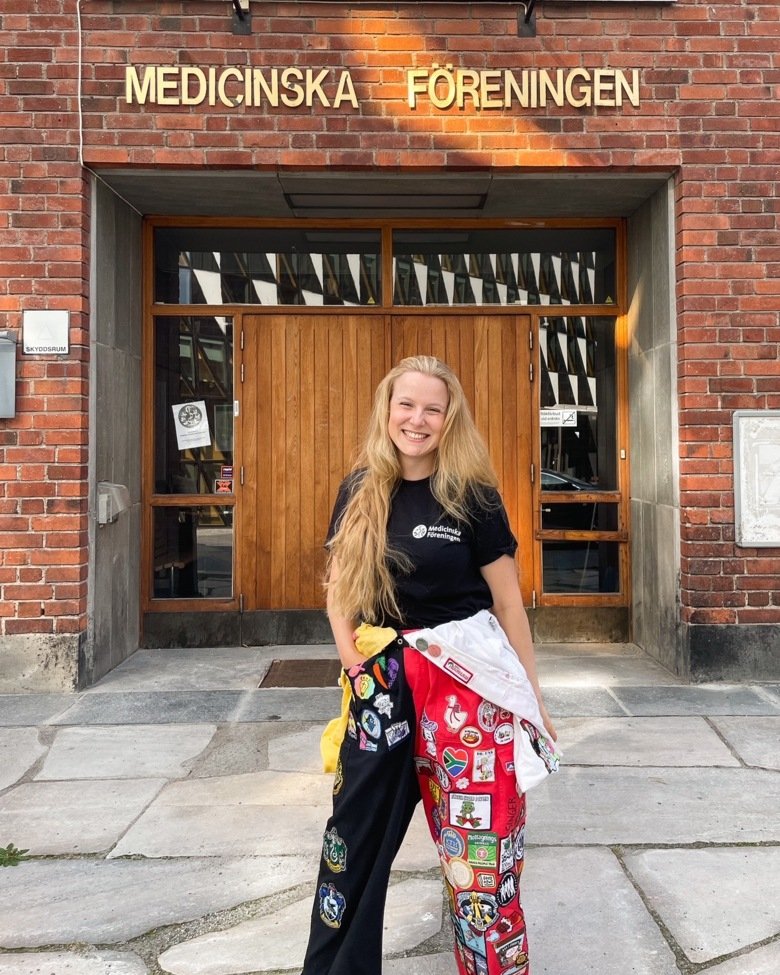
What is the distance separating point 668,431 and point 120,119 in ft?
14.4

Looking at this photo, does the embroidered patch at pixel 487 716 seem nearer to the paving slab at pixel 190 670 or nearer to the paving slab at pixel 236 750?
the paving slab at pixel 236 750

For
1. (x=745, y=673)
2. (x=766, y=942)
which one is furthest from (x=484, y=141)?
(x=766, y=942)

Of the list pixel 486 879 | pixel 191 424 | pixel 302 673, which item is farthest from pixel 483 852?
pixel 191 424

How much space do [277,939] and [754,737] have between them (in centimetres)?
297

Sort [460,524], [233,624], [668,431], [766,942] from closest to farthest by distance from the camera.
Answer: [460,524]
[766,942]
[668,431]
[233,624]

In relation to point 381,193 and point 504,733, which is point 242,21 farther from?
point 504,733

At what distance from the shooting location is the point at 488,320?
21.7 ft

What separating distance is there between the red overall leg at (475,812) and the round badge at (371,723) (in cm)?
11

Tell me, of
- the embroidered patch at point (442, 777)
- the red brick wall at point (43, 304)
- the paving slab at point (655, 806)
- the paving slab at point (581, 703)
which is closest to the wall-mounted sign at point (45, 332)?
the red brick wall at point (43, 304)

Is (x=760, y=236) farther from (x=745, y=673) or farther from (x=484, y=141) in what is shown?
(x=745, y=673)

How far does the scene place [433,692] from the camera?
2.05 metres

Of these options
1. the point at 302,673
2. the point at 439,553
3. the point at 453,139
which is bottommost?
the point at 302,673

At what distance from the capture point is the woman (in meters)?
2.00

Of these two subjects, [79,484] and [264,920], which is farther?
[79,484]
